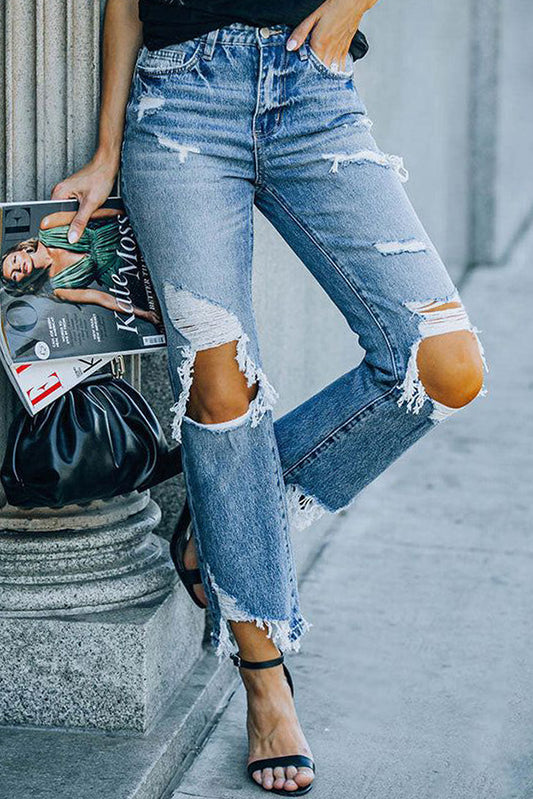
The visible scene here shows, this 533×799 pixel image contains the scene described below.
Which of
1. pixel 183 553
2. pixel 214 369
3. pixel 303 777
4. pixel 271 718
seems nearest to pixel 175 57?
pixel 214 369

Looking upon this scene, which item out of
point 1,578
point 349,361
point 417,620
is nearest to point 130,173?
point 1,578

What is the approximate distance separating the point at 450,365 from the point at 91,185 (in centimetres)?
85

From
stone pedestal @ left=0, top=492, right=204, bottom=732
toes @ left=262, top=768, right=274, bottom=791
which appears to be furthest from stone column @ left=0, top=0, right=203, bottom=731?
toes @ left=262, top=768, right=274, bottom=791

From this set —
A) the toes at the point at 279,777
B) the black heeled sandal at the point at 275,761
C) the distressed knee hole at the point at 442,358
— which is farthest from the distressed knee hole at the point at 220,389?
the toes at the point at 279,777

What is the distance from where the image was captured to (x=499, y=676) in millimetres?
3199

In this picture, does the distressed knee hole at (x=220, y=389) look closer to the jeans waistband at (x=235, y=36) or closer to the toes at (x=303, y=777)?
the jeans waistband at (x=235, y=36)

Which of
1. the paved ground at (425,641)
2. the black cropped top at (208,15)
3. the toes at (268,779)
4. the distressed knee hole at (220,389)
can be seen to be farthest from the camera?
the paved ground at (425,641)

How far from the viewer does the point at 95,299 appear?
2.65 m

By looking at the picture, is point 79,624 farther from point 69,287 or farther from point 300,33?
point 300,33

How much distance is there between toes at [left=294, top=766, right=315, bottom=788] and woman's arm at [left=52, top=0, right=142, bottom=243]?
4.03ft

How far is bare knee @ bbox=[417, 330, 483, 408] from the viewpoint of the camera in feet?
8.30

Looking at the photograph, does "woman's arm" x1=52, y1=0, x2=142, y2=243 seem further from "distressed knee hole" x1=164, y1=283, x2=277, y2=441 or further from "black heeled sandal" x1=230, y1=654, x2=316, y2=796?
"black heeled sandal" x1=230, y1=654, x2=316, y2=796

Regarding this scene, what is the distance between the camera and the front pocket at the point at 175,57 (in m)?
2.48

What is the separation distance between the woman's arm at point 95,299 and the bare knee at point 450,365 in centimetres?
61
